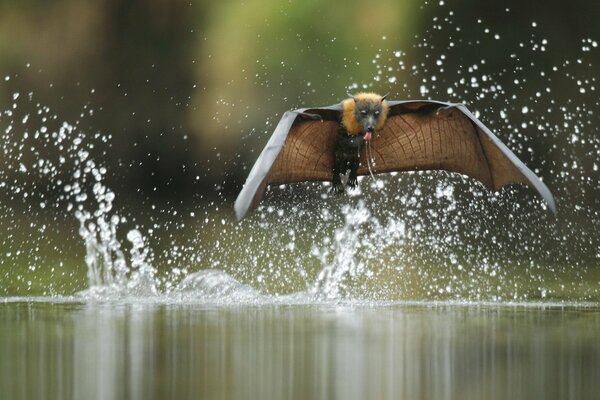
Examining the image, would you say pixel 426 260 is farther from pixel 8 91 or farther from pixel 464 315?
pixel 8 91

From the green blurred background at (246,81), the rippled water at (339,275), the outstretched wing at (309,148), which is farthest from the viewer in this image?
the green blurred background at (246,81)

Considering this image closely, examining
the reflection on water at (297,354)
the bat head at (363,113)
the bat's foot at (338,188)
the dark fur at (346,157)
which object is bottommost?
the reflection on water at (297,354)

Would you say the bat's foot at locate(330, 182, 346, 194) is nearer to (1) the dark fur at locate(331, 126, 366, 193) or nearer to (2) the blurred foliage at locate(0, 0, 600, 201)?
(1) the dark fur at locate(331, 126, 366, 193)

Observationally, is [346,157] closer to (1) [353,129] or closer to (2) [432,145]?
(1) [353,129]

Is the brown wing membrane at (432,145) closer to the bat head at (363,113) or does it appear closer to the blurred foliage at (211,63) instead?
the bat head at (363,113)

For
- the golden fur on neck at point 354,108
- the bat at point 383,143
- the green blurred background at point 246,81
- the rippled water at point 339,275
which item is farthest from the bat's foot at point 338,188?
the green blurred background at point 246,81

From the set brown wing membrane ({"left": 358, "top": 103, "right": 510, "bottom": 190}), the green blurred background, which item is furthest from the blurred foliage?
brown wing membrane ({"left": 358, "top": 103, "right": 510, "bottom": 190})

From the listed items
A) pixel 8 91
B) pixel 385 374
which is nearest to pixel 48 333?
pixel 385 374
